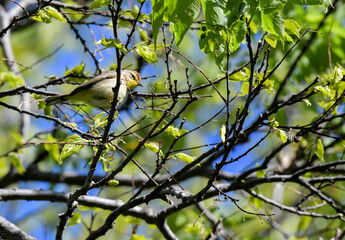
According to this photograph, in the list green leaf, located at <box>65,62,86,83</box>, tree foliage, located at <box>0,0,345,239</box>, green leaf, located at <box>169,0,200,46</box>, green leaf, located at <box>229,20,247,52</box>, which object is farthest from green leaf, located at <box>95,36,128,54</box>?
green leaf, located at <box>65,62,86,83</box>

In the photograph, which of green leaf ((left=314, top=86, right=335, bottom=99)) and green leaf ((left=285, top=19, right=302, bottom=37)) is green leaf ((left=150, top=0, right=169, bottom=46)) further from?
green leaf ((left=314, top=86, right=335, bottom=99))

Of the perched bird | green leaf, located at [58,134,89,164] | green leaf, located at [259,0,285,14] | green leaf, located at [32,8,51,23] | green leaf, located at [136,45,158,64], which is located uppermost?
the perched bird

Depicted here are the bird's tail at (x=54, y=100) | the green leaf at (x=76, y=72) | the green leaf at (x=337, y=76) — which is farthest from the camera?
the bird's tail at (x=54, y=100)

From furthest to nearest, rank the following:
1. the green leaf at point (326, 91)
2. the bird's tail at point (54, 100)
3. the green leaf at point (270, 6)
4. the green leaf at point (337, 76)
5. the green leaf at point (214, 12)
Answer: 1. the bird's tail at point (54, 100)
2. the green leaf at point (337, 76)
3. the green leaf at point (326, 91)
4. the green leaf at point (214, 12)
5. the green leaf at point (270, 6)

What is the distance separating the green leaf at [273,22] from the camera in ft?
7.27

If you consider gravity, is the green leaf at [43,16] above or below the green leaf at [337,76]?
above

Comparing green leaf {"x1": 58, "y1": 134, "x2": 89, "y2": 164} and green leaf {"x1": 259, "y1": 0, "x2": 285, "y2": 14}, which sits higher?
green leaf {"x1": 259, "y1": 0, "x2": 285, "y2": 14}

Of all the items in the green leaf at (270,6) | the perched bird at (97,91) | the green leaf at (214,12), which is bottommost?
the green leaf at (270,6)

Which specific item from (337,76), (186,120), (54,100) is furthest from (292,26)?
(186,120)

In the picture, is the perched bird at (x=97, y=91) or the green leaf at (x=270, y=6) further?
the perched bird at (x=97, y=91)

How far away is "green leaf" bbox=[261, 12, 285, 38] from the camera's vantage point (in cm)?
222

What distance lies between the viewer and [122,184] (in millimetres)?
5328

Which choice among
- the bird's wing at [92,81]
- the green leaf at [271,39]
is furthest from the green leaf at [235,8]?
the bird's wing at [92,81]

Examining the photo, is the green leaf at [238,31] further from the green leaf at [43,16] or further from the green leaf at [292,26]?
the green leaf at [43,16]
